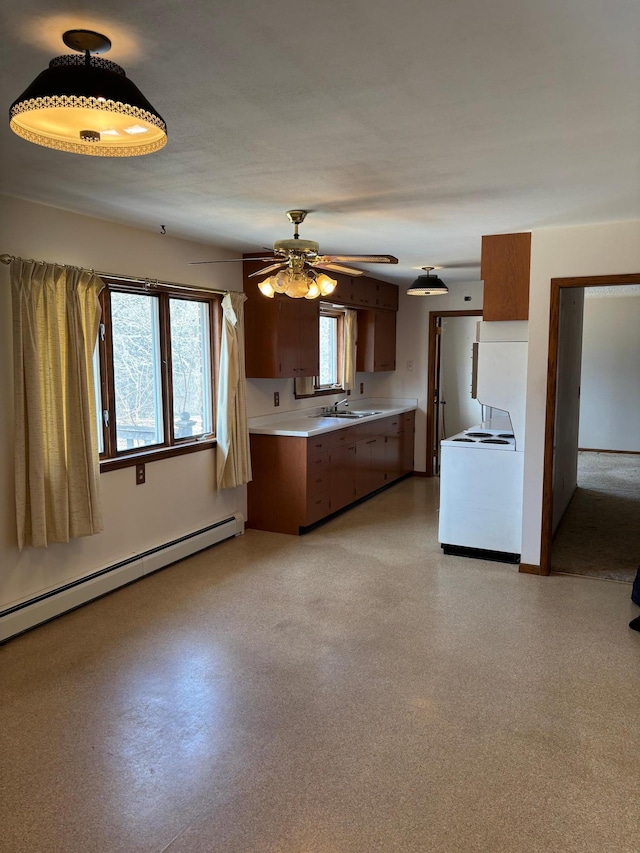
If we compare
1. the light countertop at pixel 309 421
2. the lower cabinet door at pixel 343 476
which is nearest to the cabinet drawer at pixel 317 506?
the lower cabinet door at pixel 343 476

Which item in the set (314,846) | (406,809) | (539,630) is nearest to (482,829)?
(406,809)

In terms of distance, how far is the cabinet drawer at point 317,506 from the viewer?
→ 17.8 feet

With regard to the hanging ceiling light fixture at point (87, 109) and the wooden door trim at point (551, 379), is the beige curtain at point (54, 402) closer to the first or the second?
the hanging ceiling light fixture at point (87, 109)

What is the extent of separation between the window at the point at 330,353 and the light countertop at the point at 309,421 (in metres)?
0.28

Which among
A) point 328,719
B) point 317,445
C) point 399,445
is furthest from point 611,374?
point 328,719

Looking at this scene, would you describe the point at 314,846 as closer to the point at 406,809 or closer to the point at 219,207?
the point at 406,809

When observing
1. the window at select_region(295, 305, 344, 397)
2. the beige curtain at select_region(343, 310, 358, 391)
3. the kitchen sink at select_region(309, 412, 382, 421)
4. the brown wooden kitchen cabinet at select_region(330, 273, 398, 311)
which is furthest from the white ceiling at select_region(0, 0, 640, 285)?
the beige curtain at select_region(343, 310, 358, 391)

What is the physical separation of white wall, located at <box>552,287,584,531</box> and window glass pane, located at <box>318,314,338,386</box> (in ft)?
8.61

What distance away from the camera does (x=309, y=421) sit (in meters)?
6.14

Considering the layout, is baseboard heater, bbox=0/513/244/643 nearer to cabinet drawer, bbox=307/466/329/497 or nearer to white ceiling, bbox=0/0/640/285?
cabinet drawer, bbox=307/466/329/497

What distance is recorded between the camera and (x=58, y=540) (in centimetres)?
361

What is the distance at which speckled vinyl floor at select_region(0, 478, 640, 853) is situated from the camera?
2.09m

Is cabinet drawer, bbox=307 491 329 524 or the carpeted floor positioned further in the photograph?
cabinet drawer, bbox=307 491 329 524

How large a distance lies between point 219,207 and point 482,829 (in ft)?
10.9
